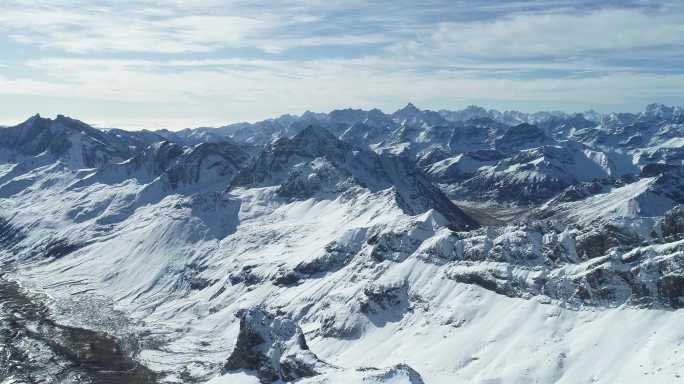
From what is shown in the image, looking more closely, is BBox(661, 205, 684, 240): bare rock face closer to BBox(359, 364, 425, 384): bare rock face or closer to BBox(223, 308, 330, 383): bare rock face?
BBox(359, 364, 425, 384): bare rock face

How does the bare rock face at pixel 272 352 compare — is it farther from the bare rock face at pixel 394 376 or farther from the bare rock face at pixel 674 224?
Result: the bare rock face at pixel 674 224

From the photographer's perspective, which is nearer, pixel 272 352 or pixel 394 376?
pixel 394 376

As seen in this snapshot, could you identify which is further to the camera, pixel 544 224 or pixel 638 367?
pixel 544 224

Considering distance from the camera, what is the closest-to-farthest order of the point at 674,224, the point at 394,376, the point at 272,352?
the point at 394,376 < the point at 272,352 < the point at 674,224

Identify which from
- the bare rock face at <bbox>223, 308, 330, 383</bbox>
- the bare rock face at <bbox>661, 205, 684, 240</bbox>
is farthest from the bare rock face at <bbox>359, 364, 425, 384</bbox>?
the bare rock face at <bbox>661, 205, 684, 240</bbox>

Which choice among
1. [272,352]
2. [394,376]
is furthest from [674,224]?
[272,352]

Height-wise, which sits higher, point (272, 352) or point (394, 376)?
point (394, 376)

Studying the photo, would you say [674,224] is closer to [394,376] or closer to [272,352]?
[394,376]

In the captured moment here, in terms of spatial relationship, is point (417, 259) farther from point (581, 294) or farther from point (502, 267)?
point (581, 294)

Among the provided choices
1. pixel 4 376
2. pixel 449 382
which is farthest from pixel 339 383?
pixel 4 376
